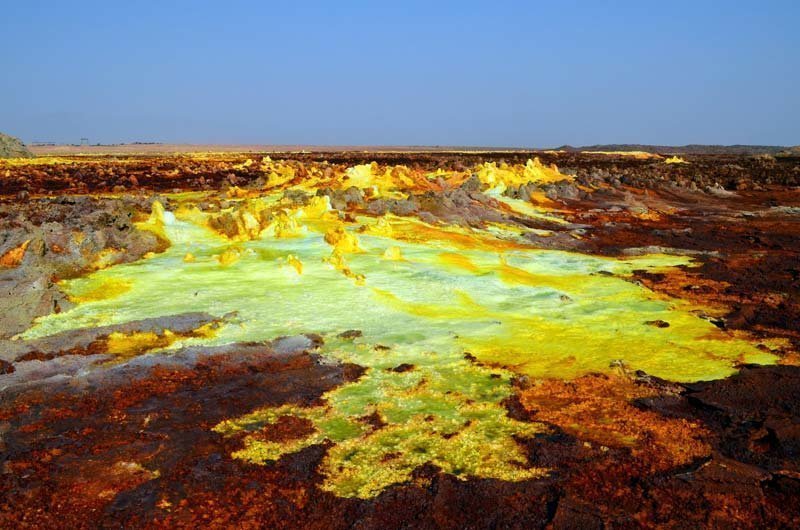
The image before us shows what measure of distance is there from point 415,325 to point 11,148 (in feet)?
209

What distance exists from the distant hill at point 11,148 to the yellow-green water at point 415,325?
2182 inches

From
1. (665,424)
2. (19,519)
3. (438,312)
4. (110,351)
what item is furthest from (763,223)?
(19,519)

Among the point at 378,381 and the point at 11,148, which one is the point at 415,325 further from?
the point at 11,148

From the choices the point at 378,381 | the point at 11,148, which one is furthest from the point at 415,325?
the point at 11,148

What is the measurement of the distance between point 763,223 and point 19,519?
20.5m

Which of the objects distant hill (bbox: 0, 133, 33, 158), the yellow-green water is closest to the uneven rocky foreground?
the yellow-green water

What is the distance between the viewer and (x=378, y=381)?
6.04 m

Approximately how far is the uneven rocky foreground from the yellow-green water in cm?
4

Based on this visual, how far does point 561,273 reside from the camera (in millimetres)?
10859

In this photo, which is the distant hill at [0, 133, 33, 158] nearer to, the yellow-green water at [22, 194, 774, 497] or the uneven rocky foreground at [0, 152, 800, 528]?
the uneven rocky foreground at [0, 152, 800, 528]

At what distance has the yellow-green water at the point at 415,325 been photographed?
4867 mm

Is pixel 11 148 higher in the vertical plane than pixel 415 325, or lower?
higher

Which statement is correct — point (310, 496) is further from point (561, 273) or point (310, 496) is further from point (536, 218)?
point (536, 218)

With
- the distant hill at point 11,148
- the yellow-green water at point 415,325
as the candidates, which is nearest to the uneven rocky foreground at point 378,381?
the yellow-green water at point 415,325
